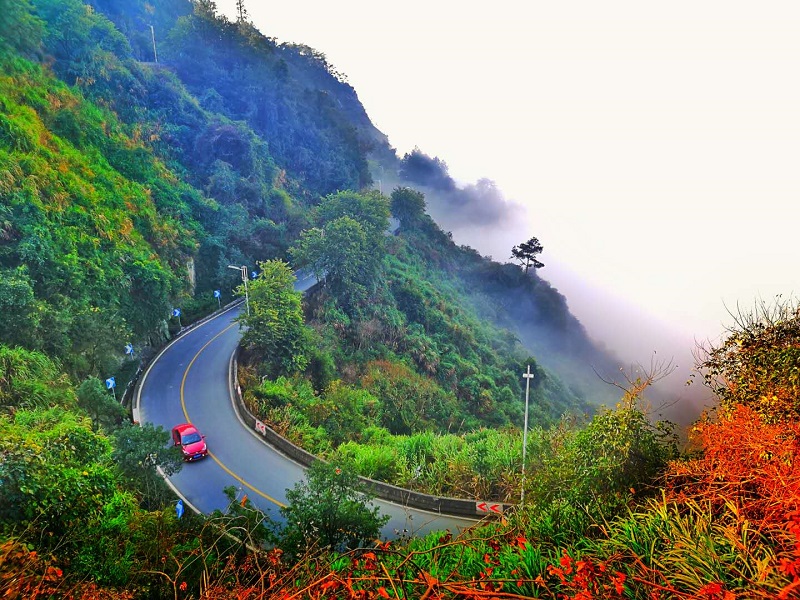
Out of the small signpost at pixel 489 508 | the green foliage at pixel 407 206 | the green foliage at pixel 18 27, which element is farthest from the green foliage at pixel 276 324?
the green foliage at pixel 407 206

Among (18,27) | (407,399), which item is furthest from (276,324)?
(18,27)

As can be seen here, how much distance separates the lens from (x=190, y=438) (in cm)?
1575

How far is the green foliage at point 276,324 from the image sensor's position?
20453mm

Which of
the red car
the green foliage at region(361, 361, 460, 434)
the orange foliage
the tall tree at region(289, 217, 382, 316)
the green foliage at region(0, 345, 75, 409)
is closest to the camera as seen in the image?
the orange foliage

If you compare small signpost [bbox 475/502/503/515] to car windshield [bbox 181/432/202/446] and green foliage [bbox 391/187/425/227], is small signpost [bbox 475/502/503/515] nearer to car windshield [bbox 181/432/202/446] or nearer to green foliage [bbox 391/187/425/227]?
car windshield [bbox 181/432/202/446]

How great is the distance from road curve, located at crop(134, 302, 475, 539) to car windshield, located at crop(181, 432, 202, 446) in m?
0.74

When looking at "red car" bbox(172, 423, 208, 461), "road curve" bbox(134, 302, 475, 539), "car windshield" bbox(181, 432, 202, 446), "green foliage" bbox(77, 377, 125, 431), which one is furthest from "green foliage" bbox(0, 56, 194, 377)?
"car windshield" bbox(181, 432, 202, 446)

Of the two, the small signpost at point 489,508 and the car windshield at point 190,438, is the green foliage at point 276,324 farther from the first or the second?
the small signpost at point 489,508

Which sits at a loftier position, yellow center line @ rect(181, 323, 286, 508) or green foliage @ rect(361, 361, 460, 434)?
green foliage @ rect(361, 361, 460, 434)

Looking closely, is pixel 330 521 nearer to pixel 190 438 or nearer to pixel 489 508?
pixel 489 508

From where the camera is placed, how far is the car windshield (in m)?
15.6

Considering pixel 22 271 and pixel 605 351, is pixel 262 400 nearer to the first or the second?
pixel 22 271

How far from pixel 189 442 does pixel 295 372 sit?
619 cm

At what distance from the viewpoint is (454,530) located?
12547 millimetres
